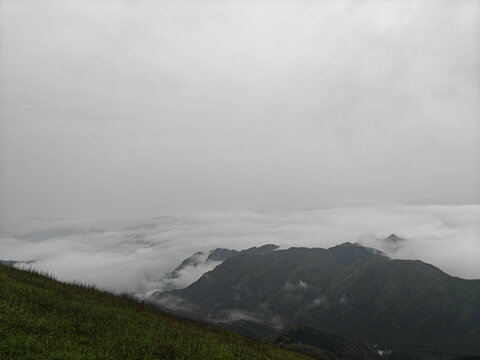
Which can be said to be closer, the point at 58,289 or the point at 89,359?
the point at 89,359

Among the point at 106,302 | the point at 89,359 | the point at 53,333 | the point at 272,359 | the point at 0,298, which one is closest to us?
the point at 89,359

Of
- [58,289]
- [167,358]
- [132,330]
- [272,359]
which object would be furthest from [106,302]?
[272,359]

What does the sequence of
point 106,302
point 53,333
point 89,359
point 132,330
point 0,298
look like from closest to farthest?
point 89,359 < point 53,333 < point 0,298 < point 132,330 < point 106,302

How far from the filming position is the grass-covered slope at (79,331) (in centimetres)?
3169

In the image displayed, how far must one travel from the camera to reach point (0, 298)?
131 ft

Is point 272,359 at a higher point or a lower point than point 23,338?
lower

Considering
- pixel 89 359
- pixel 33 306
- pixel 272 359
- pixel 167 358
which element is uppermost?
pixel 33 306

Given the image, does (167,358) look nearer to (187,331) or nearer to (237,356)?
(237,356)

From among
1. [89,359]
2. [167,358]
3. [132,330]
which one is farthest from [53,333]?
[167,358]

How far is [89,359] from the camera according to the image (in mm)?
31094

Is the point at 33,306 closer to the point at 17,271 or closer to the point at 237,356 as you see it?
the point at 17,271

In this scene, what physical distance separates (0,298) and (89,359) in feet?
62.8

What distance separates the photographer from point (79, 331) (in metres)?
38.2

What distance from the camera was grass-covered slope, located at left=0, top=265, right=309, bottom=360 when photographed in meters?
31.7
